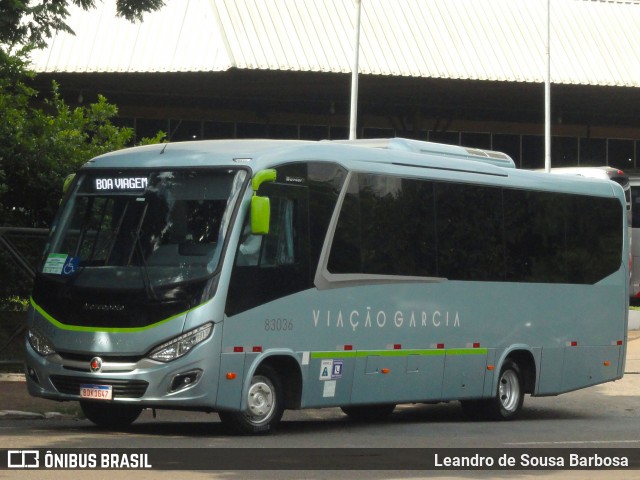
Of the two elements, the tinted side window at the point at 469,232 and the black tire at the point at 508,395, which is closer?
the tinted side window at the point at 469,232

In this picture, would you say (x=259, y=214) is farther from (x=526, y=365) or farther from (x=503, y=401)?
(x=526, y=365)

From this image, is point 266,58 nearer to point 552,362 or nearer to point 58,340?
point 552,362

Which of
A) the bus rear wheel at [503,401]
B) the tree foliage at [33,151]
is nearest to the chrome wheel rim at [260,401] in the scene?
the bus rear wheel at [503,401]

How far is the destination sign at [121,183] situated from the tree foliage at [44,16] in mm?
2484

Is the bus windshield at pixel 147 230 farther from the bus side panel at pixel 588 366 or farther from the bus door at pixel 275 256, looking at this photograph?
the bus side panel at pixel 588 366

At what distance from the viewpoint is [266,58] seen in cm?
3869

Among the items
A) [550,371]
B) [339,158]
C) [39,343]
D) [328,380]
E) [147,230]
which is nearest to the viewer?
[147,230]

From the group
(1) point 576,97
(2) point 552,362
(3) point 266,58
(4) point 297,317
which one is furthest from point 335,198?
(1) point 576,97

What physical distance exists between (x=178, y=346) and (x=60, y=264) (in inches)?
67.2

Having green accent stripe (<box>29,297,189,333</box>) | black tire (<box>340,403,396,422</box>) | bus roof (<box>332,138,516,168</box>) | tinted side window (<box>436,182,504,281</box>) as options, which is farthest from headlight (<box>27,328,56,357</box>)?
tinted side window (<box>436,182,504,281</box>)

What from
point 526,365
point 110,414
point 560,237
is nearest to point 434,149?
point 560,237

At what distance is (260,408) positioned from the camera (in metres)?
13.9

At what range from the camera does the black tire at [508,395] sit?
1761cm

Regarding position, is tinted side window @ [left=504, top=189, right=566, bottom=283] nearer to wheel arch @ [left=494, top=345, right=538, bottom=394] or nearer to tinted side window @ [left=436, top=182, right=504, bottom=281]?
tinted side window @ [left=436, top=182, right=504, bottom=281]
